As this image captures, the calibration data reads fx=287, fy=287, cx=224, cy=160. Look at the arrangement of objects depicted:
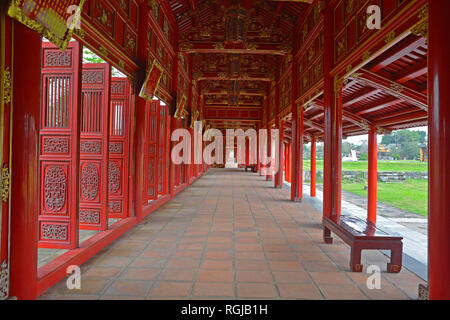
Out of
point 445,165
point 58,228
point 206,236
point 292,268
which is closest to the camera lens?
point 445,165

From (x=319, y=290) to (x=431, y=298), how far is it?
2.56 ft

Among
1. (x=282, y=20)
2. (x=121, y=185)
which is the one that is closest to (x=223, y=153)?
(x=282, y=20)

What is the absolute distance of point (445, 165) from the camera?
6.28ft

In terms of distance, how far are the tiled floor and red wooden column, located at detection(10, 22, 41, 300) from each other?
15.1 inches

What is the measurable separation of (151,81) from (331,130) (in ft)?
9.74

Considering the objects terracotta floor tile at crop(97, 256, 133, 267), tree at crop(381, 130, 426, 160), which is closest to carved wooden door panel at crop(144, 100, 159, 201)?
terracotta floor tile at crop(97, 256, 133, 267)

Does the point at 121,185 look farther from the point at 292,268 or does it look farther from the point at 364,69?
the point at 364,69

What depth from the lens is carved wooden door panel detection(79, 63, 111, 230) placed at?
3.87 metres

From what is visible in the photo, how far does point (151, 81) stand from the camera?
4.68 meters

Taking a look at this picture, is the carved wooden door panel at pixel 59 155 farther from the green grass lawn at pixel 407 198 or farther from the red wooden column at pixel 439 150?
the green grass lawn at pixel 407 198

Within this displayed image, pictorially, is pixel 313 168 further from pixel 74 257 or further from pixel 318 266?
pixel 74 257

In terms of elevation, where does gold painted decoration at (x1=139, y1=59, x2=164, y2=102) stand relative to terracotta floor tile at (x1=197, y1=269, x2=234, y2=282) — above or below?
above

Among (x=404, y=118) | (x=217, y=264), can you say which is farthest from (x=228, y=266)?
(x=404, y=118)

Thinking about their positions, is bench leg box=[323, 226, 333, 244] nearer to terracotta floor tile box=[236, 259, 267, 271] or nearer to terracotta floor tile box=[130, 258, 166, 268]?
terracotta floor tile box=[236, 259, 267, 271]
